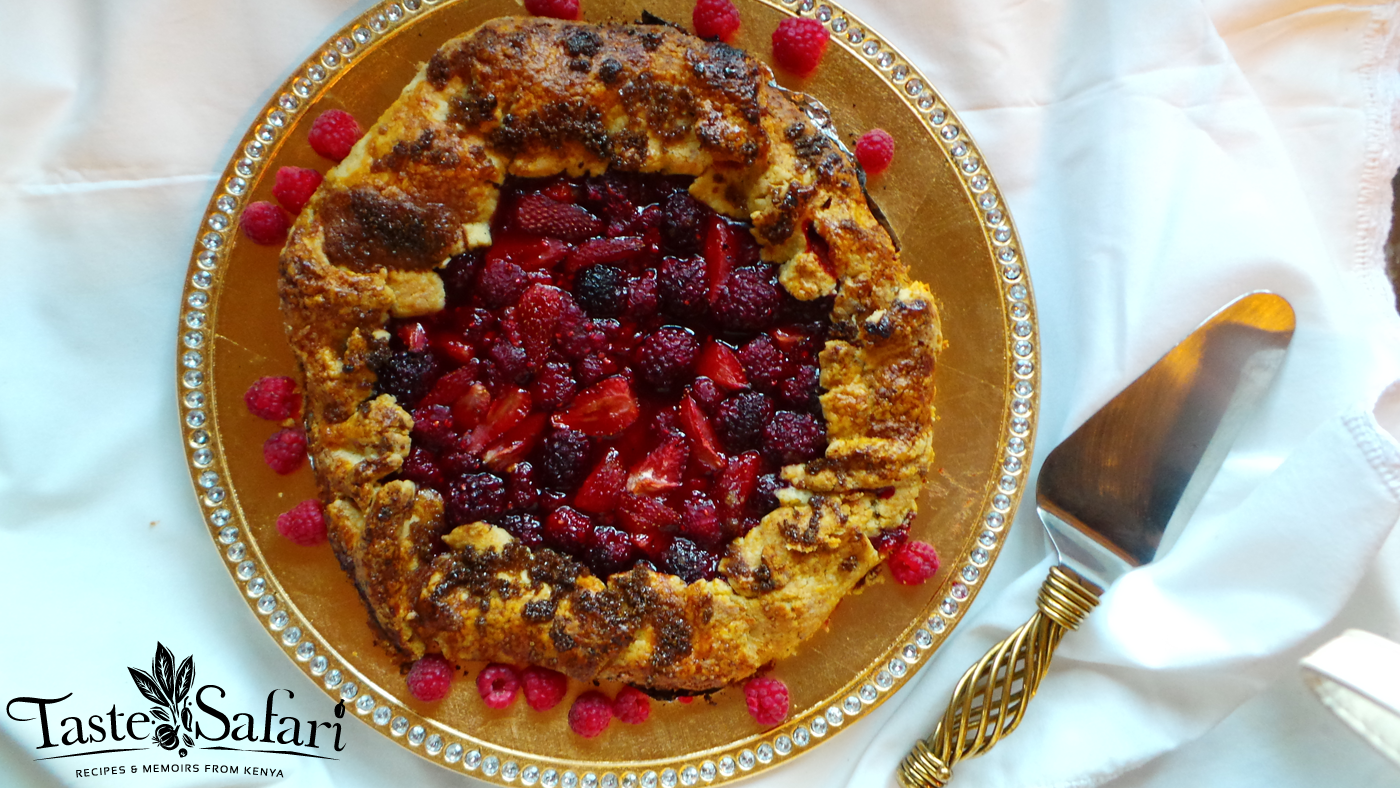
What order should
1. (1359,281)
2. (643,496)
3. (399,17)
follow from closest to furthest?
(643,496), (399,17), (1359,281)

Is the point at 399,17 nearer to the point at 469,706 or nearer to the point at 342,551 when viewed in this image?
the point at 342,551

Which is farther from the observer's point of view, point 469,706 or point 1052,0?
point 1052,0

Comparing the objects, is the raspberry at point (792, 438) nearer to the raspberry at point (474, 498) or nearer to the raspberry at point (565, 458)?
the raspberry at point (565, 458)

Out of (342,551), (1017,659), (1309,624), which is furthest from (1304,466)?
(342,551)

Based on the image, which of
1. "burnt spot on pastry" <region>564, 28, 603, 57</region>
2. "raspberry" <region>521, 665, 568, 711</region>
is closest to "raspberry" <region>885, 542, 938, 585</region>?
"raspberry" <region>521, 665, 568, 711</region>

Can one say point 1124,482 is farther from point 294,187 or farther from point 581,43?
point 294,187

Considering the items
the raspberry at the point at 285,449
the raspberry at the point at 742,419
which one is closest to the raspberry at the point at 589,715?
the raspberry at the point at 742,419

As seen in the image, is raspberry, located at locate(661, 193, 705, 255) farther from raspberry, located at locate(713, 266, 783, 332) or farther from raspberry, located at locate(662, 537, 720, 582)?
raspberry, located at locate(662, 537, 720, 582)
